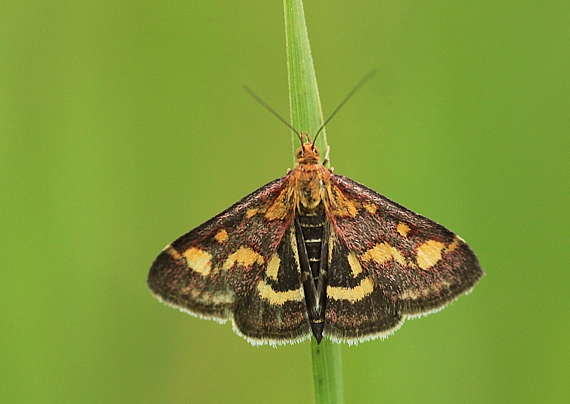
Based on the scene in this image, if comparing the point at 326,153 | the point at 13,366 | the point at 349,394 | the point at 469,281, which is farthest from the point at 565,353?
the point at 13,366

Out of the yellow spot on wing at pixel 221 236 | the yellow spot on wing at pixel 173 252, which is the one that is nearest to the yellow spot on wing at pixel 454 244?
the yellow spot on wing at pixel 221 236

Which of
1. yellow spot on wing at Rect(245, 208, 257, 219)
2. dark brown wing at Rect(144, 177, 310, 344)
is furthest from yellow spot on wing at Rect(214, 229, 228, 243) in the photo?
yellow spot on wing at Rect(245, 208, 257, 219)

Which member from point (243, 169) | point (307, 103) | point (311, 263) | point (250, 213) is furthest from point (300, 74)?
point (243, 169)

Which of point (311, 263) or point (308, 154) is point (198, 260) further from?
point (308, 154)

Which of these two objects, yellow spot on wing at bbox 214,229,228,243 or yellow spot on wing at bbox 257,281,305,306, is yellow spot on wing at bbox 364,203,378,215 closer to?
yellow spot on wing at bbox 257,281,305,306

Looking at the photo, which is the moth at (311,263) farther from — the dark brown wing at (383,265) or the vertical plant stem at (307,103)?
the vertical plant stem at (307,103)

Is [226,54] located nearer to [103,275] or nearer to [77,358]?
[103,275]
